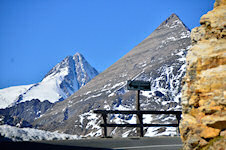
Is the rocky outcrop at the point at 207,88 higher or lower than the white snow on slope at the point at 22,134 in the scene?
higher

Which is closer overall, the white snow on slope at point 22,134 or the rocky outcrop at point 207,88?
the rocky outcrop at point 207,88

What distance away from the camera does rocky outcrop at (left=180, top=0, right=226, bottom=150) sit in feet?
19.9

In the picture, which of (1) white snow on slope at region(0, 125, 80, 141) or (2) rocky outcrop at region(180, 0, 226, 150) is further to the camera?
(1) white snow on slope at region(0, 125, 80, 141)

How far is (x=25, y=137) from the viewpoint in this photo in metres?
11.5

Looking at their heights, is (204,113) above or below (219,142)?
above

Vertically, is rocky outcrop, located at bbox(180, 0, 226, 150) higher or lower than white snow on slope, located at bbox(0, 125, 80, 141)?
higher

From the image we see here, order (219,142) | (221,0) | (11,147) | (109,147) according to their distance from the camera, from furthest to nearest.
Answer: (109,147) → (11,147) → (221,0) → (219,142)

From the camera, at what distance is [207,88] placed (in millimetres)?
6289

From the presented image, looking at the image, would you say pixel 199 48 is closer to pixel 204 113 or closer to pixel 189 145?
pixel 204 113

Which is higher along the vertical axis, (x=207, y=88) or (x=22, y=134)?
(x=207, y=88)

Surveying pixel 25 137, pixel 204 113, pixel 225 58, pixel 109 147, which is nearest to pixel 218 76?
pixel 225 58

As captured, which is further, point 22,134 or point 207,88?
point 22,134

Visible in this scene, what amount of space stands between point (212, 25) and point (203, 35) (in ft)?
1.02

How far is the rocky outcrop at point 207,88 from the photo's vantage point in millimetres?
6062
